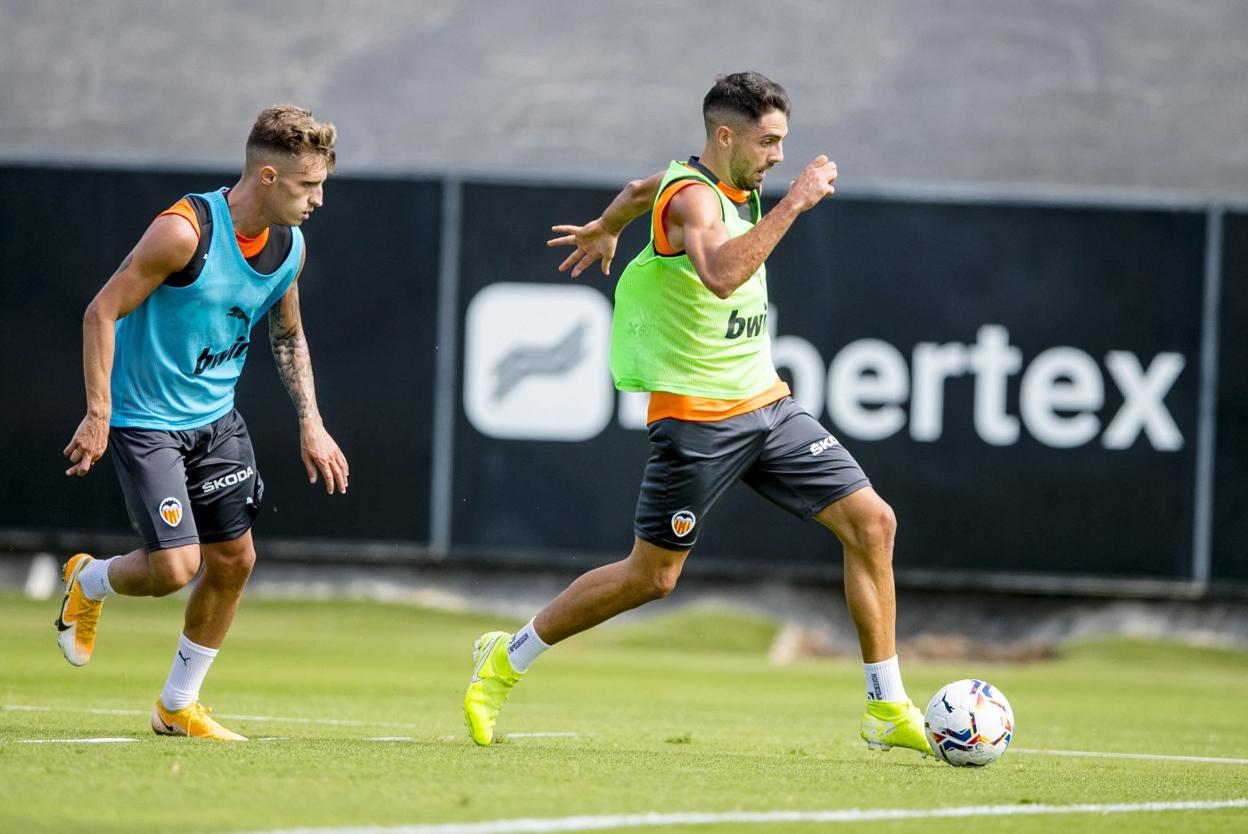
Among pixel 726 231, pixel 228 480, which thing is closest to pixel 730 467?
pixel 726 231

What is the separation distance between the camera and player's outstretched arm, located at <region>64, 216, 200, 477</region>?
20.0 ft

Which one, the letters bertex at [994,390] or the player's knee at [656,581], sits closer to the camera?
the player's knee at [656,581]

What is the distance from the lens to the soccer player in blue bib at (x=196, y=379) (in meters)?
6.32

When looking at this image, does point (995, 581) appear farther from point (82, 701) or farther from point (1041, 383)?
point (82, 701)

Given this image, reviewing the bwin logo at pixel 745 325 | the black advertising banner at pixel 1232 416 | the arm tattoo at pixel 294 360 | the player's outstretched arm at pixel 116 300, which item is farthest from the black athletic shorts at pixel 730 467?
the black advertising banner at pixel 1232 416

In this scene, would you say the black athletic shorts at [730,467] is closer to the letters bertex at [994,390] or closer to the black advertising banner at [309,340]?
the letters bertex at [994,390]

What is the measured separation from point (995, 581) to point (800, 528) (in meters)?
1.55

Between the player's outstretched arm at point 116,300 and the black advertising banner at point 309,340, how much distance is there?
817 cm

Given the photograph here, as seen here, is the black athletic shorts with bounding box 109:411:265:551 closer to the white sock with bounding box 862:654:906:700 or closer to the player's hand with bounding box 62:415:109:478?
the player's hand with bounding box 62:415:109:478

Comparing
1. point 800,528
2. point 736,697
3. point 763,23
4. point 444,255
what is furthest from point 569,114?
point 736,697

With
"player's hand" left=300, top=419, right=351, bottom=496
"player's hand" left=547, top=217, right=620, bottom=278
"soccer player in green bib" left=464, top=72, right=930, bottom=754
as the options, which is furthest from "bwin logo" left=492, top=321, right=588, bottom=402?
"soccer player in green bib" left=464, top=72, right=930, bottom=754

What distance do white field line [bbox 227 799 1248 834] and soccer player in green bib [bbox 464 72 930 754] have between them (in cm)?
119

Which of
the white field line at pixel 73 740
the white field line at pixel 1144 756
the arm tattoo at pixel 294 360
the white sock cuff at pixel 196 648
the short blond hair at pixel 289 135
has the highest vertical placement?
the short blond hair at pixel 289 135

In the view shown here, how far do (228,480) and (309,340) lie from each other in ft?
25.9
